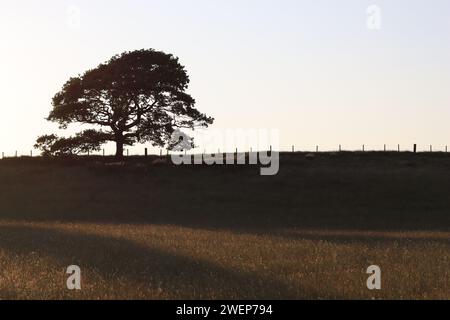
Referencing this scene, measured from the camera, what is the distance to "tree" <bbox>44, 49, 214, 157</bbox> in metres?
69.1

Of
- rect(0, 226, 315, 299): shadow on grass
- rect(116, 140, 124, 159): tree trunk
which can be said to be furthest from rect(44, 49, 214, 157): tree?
rect(0, 226, 315, 299): shadow on grass

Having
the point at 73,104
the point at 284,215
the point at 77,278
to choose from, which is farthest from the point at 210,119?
the point at 77,278

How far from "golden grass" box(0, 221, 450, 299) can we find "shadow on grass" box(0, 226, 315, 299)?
0.06 feet

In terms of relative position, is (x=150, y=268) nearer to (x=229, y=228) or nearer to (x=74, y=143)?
(x=229, y=228)

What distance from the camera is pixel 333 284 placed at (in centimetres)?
A: 1503

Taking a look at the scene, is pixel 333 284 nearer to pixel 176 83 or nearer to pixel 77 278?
pixel 77 278

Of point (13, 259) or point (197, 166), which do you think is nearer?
point (13, 259)

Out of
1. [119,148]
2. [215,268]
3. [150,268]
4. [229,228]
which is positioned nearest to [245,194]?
[119,148]

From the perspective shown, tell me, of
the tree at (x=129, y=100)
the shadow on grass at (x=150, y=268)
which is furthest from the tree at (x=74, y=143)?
the shadow on grass at (x=150, y=268)

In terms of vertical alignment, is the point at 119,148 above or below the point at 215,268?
above

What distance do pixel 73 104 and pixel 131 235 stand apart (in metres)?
42.3

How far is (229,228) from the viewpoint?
123 ft

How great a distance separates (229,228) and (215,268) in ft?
64.5

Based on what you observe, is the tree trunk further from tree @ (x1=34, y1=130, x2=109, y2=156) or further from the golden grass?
the golden grass
